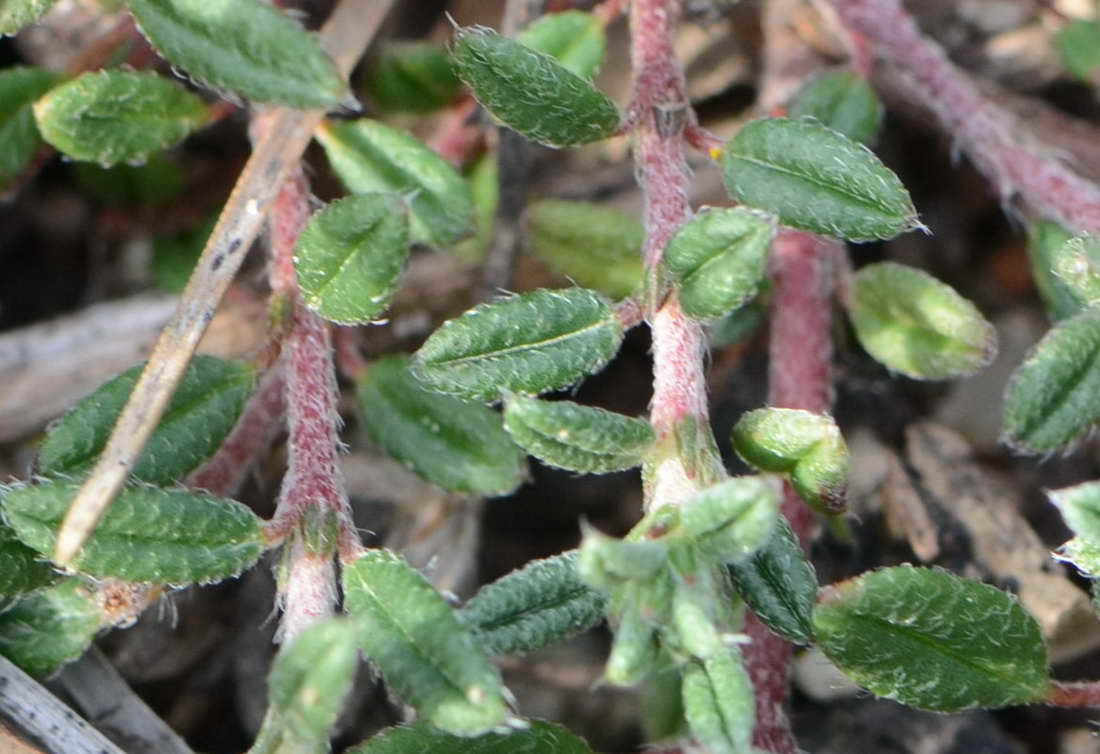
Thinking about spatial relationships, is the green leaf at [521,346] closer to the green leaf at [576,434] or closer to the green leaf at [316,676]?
the green leaf at [576,434]

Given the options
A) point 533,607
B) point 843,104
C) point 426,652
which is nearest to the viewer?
point 426,652

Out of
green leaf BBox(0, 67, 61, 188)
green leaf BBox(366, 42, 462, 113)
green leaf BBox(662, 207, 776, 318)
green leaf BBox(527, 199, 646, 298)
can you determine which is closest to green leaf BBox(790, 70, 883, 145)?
green leaf BBox(527, 199, 646, 298)

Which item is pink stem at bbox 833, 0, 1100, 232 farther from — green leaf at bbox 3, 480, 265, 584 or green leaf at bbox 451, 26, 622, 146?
green leaf at bbox 3, 480, 265, 584

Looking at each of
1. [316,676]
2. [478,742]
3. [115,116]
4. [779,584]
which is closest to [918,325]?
[779,584]

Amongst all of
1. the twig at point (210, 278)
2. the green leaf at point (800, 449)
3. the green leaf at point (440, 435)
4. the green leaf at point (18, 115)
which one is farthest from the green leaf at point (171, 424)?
the green leaf at point (800, 449)

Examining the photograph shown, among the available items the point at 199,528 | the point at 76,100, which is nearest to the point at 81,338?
the point at 76,100

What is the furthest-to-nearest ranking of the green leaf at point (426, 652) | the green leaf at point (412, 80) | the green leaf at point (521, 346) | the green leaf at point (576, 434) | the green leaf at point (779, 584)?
the green leaf at point (412, 80) → the green leaf at point (521, 346) → the green leaf at point (779, 584) → the green leaf at point (576, 434) → the green leaf at point (426, 652)

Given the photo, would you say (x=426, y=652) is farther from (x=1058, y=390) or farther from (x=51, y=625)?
(x=1058, y=390)
